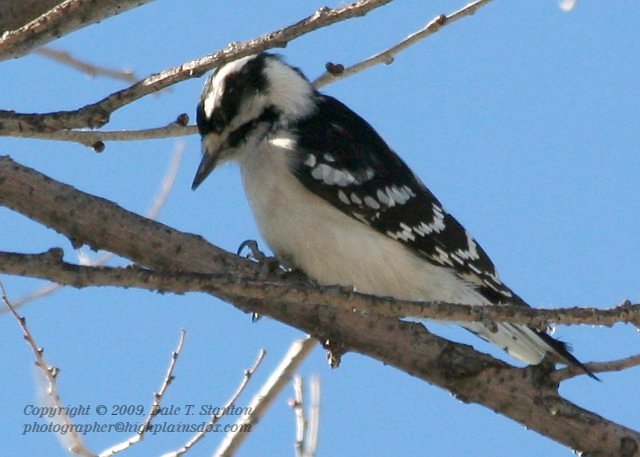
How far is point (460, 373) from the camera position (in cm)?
338

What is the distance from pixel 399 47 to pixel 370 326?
0.94 metres

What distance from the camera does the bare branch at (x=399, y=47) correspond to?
336 centimetres

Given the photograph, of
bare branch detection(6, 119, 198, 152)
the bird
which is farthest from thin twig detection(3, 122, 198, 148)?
the bird

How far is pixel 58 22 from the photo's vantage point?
2.99 m

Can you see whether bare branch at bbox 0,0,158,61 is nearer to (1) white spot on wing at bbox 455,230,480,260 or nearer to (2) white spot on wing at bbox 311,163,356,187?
(2) white spot on wing at bbox 311,163,356,187

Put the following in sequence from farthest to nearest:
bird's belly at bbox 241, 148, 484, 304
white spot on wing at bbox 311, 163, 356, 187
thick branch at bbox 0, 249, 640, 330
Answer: white spot on wing at bbox 311, 163, 356, 187 < bird's belly at bbox 241, 148, 484, 304 < thick branch at bbox 0, 249, 640, 330

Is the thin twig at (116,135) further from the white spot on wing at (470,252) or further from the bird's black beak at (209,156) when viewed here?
the white spot on wing at (470,252)

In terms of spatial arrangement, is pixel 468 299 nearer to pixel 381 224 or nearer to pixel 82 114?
pixel 381 224

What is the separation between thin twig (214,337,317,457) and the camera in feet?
11.3

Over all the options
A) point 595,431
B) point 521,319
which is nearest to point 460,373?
point 595,431

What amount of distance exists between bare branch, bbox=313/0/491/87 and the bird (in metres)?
0.57

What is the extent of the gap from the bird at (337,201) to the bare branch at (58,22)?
124 centimetres

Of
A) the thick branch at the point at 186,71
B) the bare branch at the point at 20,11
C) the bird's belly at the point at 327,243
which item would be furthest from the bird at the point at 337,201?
the thick branch at the point at 186,71

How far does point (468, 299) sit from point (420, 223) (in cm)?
38
